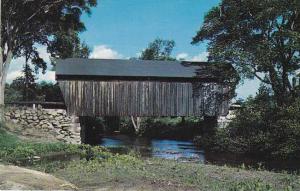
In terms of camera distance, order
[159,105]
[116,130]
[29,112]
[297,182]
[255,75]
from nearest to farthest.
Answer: [297,182], [255,75], [29,112], [159,105], [116,130]

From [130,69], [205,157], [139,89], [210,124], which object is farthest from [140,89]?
[205,157]

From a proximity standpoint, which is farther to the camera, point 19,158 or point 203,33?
point 203,33

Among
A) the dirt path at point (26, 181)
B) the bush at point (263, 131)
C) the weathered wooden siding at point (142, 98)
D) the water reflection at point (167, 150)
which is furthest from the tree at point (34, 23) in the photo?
the dirt path at point (26, 181)

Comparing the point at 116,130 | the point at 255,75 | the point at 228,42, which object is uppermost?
the point at 228,42

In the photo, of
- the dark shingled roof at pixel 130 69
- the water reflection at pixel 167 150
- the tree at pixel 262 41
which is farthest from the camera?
the dark shingled roof at pixel 130 69

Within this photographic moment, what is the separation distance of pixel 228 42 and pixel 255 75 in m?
3.90

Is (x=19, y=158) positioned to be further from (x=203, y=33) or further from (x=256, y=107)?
(x=203, y=33)

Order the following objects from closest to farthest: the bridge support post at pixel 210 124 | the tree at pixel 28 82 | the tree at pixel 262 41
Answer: the tree at pixel 262 41
the bridge support post at pixel 210 124
the tree at pixel 28 82

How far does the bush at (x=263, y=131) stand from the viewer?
90.2 ft

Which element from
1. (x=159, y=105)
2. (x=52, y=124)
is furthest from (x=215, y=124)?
(x=52, y=124)

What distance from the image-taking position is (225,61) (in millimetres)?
36438

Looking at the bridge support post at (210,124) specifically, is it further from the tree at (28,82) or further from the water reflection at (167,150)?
the tree at (28,82)

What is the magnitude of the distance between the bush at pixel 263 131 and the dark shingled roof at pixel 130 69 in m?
6.31

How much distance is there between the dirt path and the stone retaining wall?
2661 centimetres
